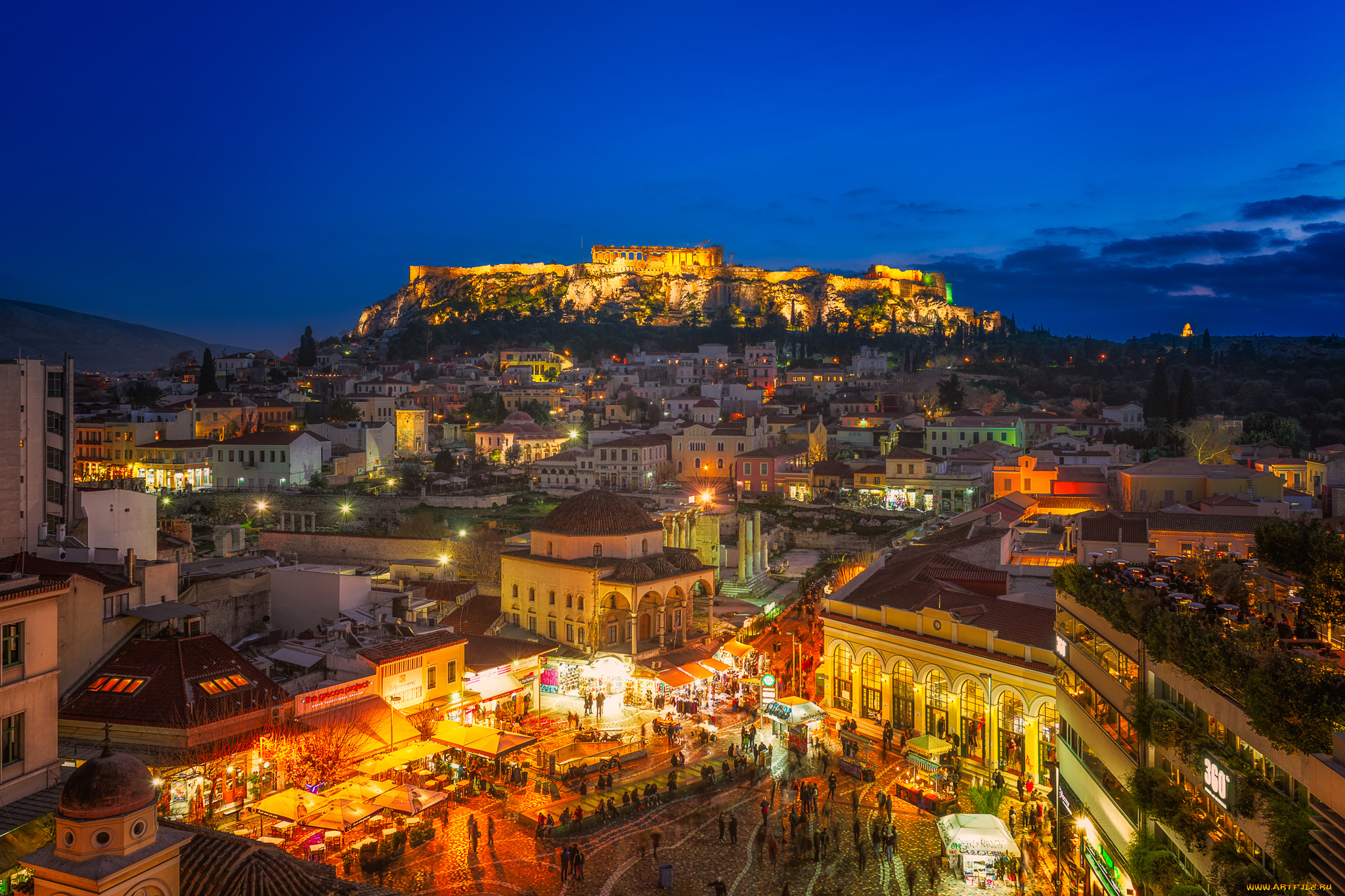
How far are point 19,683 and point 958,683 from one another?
17.6m

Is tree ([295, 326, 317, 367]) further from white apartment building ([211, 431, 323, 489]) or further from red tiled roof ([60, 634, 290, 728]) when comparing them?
red tiled roof ([60, 634, 290, 728])

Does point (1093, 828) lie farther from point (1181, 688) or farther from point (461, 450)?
point (461, 450)

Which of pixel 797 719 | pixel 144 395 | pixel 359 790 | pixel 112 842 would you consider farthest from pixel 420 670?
pixel 144 395

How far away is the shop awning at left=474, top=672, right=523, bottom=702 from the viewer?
76.9 ft

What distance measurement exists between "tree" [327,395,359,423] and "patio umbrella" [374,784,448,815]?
60.7 m

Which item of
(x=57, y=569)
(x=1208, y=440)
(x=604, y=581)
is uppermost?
(x=1208, y=440)

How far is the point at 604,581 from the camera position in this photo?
2836 centimetres

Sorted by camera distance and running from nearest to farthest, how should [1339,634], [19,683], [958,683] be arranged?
[1339,634], [19,683], [958,683]

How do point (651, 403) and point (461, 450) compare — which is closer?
point (461, 450)

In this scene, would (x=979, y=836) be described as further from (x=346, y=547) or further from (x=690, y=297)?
(x=690, y=297)

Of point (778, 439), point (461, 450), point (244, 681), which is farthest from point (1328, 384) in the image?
point (244, 681)

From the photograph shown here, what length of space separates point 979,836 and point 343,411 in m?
68.8

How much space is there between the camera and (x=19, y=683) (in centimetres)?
1403

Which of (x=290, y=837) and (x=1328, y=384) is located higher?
(x=1328, y=384)
